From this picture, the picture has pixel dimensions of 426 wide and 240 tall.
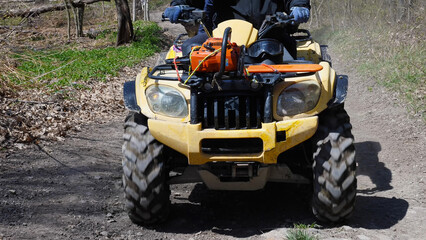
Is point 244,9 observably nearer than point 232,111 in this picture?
No

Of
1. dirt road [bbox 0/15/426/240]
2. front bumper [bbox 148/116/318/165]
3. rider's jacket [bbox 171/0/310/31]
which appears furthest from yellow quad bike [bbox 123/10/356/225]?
rider's jacket [bbox 171/0/310/31]

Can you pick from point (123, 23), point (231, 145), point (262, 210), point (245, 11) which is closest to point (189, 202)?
point (262, 210)

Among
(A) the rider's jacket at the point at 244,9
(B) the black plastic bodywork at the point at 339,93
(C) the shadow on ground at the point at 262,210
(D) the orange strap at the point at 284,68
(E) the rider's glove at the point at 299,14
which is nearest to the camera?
(D) the orange strap at the point at 284,68

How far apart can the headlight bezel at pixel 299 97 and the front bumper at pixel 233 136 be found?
0.12 m

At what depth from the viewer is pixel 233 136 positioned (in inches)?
158

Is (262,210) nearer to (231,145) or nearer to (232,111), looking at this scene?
(231,145)

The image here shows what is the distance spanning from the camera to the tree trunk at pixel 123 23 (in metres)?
21.2

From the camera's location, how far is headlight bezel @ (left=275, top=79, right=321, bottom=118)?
13.6 feet

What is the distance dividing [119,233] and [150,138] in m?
0.86

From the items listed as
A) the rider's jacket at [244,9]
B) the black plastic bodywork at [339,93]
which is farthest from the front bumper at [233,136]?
the rider's jacket at [244,9]

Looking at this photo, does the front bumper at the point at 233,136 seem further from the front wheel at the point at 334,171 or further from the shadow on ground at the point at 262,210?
the shadow on ground at the point at 262,210

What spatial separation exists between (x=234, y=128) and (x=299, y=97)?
58cm

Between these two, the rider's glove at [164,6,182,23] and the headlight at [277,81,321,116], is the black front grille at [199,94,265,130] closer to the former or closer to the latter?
the headlight at [277,81,321,116]

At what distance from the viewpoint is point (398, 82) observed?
33.9 feet
